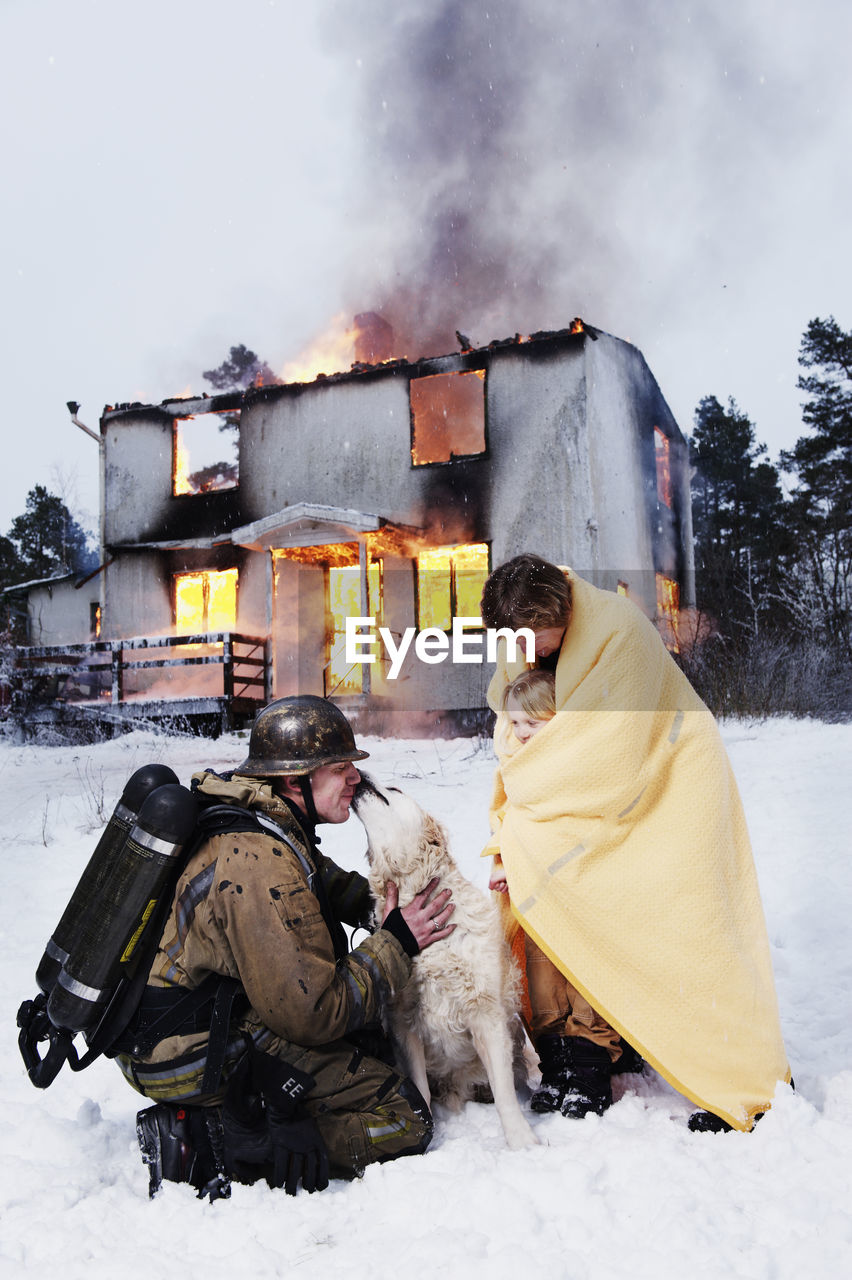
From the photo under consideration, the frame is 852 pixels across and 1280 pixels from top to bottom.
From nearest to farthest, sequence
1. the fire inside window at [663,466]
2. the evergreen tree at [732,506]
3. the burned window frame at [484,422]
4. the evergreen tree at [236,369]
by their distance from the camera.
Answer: the burned window frame at [484,422] < the fire inside window at [663,466] < the evergreen tree at [732,506] < the evergreen tree at [236,369]

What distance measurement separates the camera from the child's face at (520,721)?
10.5 ft

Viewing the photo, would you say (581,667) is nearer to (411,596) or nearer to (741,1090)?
(741,1090)

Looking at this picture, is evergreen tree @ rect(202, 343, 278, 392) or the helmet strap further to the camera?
evergreen tree @ rect(202, 343, 278, 392)

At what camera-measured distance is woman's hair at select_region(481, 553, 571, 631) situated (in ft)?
9.75

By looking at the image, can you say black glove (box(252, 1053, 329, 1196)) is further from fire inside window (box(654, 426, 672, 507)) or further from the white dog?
fire inside window (box(654, 426, 672, 507))

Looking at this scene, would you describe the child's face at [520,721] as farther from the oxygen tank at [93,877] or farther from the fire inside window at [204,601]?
the fire inside window at [204,601]

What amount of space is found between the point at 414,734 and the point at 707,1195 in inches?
521

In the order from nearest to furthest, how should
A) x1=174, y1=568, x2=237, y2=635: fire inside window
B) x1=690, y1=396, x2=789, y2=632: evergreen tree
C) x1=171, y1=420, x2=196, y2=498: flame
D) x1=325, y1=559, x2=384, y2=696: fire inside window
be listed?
x1=325, y1=559, x2=384, y2=696: fire inside window → x1=174, y1=568, x2=237, y2=635: fire inside window → x1=171, y1=420, x2=196, y2=498: flame → x1=690, y1=396, x2=789, y2=632: evergreen tree

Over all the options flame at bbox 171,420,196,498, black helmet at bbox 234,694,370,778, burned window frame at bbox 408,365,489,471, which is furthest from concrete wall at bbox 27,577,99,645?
black helmet at bbox 234,694,370,778

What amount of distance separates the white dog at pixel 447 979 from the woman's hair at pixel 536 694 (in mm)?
551

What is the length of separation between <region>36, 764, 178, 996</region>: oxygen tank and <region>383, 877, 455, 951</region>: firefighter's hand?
92 cm

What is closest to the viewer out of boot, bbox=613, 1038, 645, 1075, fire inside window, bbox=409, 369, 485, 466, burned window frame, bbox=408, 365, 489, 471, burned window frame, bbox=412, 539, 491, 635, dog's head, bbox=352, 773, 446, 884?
dog's head, bbox=352, 773, 446, 884

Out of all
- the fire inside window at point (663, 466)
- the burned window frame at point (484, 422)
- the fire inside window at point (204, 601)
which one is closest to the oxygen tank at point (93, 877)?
the burned window frame at point (484, 422)

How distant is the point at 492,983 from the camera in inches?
115
